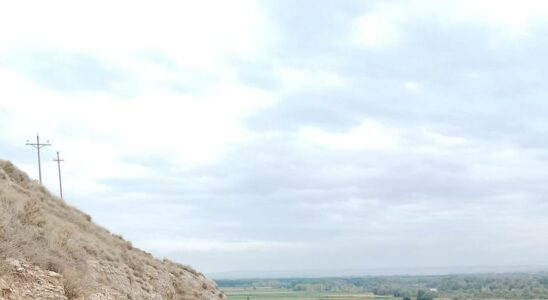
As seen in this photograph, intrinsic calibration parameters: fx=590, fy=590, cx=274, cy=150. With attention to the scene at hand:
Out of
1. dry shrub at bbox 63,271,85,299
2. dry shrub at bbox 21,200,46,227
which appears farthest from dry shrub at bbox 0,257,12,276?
dry shrub at bbox 21,200,46,227

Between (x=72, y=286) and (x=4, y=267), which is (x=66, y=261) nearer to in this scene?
(x=72, y=286)

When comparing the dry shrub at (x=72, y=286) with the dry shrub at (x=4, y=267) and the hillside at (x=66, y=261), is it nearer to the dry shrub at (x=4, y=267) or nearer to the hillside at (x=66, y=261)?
the hillside at (x=66, y=261)

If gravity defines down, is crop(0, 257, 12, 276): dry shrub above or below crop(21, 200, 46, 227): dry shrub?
below

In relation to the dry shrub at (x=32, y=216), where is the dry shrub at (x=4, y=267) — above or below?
below

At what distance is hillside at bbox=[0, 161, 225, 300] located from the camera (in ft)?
43.8

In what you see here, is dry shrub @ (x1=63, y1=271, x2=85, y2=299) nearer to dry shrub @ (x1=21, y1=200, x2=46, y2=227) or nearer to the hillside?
the hillside

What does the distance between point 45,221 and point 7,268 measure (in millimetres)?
6268

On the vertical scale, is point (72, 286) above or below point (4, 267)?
below

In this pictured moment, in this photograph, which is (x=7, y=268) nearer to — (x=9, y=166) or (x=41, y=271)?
(x=41, y=271)

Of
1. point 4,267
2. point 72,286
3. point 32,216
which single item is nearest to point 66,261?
point 32,216

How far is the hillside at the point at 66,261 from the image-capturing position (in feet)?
43.8

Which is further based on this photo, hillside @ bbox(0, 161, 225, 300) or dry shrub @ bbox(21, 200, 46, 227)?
dry shrub @ bbox(21, 200, 46, 227)

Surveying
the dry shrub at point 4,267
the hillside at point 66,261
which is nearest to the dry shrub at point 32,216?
the hillside at point 66,261

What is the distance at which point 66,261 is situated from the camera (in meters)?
16.6
